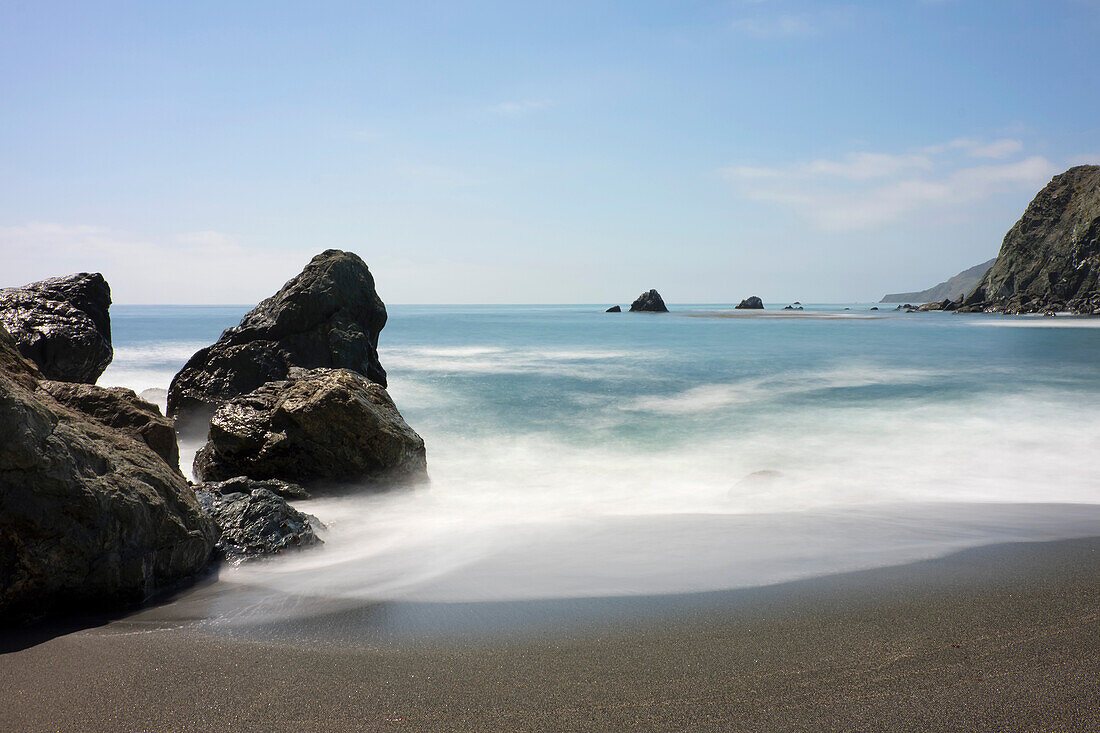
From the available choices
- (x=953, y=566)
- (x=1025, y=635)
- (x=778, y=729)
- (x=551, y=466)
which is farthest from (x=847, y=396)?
(x=778, y=729)

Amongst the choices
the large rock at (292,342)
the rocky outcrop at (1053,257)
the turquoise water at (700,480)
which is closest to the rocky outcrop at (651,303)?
the rocky outcrop at (1053,257)

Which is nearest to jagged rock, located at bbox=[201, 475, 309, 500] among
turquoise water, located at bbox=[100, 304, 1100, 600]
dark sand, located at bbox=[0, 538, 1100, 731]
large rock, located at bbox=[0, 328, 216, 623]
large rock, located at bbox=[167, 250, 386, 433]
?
turquoise water, located at bbox=[100, 304, 1100, 600]

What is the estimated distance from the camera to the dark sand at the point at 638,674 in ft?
7.21

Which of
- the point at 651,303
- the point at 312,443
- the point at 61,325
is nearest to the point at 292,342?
the point at 61,325

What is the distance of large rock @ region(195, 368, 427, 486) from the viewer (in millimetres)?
5754

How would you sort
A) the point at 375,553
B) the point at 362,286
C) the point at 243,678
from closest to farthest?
the point at 243,678 < the point at 375,553 < the point at 362,286

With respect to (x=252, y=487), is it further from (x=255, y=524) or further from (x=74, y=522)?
(x=74, y=522)

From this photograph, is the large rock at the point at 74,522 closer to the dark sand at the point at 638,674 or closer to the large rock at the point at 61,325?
the dark sand at the point at 638,674

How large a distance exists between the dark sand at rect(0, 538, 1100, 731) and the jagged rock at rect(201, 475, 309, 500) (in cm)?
178

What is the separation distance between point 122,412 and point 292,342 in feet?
16.3

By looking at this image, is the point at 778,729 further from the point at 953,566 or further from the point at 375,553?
the point at 375,553

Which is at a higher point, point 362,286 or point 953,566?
point 362,286

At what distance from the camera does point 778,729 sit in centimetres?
212

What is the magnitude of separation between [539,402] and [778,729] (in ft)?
36.8
